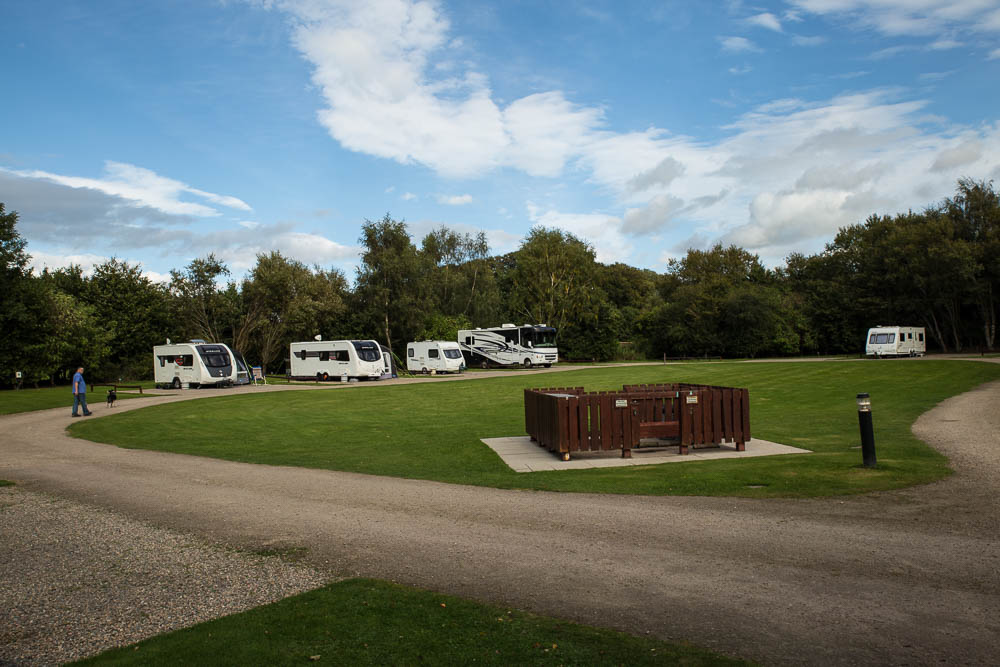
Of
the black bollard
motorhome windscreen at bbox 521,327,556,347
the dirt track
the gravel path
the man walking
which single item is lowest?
the dirt track

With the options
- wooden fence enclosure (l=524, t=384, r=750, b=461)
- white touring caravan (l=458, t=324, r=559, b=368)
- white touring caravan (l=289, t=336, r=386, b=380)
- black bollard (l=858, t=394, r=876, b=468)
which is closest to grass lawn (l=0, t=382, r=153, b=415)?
white touring caravan (l=289, t=336, r=386, b=380)

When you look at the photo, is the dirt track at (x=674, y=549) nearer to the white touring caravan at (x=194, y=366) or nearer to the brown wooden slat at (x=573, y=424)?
the brown wooden slat at (x=573, y=424)

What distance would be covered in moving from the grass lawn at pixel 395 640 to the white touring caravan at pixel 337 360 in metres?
34.4

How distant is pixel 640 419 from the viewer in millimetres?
11883

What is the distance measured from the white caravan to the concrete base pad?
26916 millimetres

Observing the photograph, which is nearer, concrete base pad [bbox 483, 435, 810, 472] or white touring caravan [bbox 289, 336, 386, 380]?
concrete base pad [bbox 483, 435, 810, 472]

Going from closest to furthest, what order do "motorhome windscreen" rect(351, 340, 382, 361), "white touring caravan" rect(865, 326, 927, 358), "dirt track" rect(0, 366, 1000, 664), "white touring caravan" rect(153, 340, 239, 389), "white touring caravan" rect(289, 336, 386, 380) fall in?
"dirt track" rect(0, 366, 1000, 664) → "white touring caravan" rect(153, 340, 239, 389) → "white touring caravan" rect(289, 336, 386, 380) → "motorhome windscreen" rect(351, 340, 382, 361) → "white touring caravan" rect(865, 326, 927, 358)

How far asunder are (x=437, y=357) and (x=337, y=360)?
22.0 ft

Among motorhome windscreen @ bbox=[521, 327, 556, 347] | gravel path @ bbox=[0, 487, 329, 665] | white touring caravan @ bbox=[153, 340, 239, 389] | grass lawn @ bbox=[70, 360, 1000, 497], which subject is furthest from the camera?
motorhome windscreen @ bbox=[521, 327, 556, 347]

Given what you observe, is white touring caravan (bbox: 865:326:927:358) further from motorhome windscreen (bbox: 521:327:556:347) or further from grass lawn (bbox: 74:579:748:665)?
grass lawn (bbox: 74:579:748:665)

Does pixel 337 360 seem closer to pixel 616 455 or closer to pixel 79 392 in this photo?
pixel 79 392

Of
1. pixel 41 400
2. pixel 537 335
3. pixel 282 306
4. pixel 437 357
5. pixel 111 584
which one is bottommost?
pixel 111 584

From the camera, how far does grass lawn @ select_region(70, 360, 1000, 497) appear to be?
9.02 metres

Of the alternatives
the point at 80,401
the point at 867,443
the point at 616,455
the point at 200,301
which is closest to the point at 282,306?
the point at 200,301
